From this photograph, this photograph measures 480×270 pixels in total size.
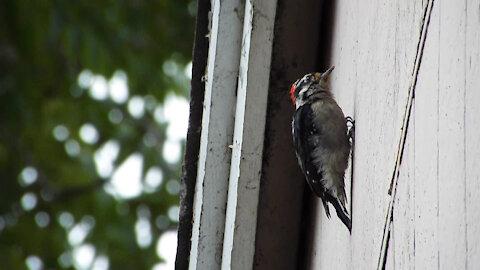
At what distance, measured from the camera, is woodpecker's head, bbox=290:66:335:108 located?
13.3ft

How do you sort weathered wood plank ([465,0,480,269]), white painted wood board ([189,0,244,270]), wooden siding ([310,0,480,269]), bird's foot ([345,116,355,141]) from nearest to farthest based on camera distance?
1. weathered wood plank ([465,0,480,269])
2. wooden siding ([310,0,480,269])
3. bird's foot ([345,116,355,141])
4. white painted wood board ([189,0,244,270])

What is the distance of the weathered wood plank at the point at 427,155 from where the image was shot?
2021 mm

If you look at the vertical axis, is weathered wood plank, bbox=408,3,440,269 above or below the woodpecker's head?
below

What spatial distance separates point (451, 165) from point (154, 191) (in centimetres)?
860

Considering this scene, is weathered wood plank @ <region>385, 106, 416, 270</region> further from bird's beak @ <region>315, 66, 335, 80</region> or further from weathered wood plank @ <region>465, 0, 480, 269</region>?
bird's beak @ <region>315, 66, 335, 80</region>

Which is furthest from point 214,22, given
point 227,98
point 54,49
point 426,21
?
point 54,49

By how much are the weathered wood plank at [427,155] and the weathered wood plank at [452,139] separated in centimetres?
4

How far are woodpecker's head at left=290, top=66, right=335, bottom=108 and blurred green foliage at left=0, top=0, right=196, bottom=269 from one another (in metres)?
3.84

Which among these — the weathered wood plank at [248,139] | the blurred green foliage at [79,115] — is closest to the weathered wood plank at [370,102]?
the weathered wood plank at [248,139]

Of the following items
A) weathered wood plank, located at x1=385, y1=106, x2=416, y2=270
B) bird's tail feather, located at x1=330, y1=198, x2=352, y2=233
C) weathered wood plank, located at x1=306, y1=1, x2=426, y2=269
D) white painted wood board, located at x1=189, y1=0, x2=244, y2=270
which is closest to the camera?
weathered wood plank, located at x1=385, y1=106, x2=416, y2=270

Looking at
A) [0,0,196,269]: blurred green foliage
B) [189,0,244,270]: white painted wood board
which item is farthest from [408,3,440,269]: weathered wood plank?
[0,0,196,269]: blurred green foliage

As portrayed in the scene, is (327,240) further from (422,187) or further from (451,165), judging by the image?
(451,165)

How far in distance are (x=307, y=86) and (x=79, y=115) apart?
234 inches

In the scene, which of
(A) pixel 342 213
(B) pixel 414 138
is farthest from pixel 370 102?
(B) pixel 414 138
